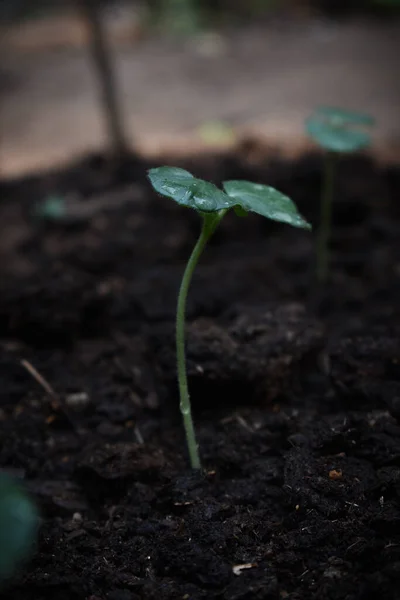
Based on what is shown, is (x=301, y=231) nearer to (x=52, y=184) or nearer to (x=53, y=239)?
(x=53, y=239)

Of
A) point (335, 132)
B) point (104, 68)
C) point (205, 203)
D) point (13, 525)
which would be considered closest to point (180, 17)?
point (104, 68)

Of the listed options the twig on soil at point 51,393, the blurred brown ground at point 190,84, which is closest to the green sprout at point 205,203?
the twig on soil at point 51,393

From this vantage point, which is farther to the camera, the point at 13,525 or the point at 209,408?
Answer: the point at 209,408

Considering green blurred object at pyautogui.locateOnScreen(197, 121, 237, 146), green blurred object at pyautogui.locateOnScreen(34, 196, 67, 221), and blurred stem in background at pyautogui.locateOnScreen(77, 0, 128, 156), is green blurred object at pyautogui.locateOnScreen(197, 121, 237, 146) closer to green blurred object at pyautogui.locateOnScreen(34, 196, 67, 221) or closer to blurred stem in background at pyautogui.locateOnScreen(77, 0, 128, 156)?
blurred stem in background at pyautogui.locateOnScreen(77, 0, 128, 156)

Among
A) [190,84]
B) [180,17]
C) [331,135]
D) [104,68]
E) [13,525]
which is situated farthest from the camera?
[180,17]

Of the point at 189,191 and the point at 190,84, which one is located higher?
the point at 189,191

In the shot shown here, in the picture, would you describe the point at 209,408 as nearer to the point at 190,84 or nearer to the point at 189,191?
the point at 189,191

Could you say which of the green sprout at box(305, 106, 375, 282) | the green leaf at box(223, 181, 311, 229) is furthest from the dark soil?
the green leaf at box(223, 181, 311, 229)
